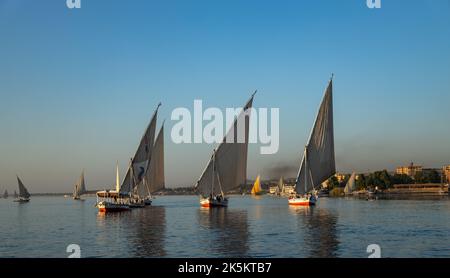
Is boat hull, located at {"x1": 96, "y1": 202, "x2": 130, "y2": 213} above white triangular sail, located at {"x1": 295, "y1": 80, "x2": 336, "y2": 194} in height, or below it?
below

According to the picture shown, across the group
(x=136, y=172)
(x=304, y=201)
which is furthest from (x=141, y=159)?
(x=304, y=201)

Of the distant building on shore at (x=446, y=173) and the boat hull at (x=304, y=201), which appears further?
the distant building on shore at (x=446, y=173)

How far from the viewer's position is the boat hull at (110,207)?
68.6 m

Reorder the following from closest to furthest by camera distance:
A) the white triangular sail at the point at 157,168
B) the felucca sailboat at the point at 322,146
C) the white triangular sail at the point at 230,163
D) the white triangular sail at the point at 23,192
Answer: the felucca sailboat at the point at 322,146 < the white triangular sail at the point at 230,163 < the white triangular sail at the point at 157,168 < the white triangular sail at the point at 23,192

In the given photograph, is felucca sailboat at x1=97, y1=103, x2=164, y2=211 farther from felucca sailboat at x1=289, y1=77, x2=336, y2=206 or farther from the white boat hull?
felucca sailboat at x1=289, y1=77, x2=336, y2=206

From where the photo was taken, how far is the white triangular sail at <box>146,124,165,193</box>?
80.3 metres

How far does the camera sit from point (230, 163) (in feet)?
223

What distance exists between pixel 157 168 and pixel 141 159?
7049mm

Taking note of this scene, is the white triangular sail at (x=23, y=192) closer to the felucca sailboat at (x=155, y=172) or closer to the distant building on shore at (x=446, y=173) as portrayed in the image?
the felucca sailboat at (x=155, y=172)

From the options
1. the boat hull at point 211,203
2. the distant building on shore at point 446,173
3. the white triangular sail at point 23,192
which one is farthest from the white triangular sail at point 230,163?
the distant building on shore at point 446,173

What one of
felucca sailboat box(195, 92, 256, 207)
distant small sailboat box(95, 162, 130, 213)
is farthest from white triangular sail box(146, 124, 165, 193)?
felucca sailboat box(195, 92, 256, 207)
